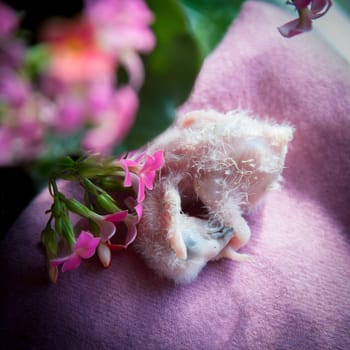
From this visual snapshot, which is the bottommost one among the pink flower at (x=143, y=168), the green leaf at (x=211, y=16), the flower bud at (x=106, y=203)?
the flower bud at (x=106, y=203)

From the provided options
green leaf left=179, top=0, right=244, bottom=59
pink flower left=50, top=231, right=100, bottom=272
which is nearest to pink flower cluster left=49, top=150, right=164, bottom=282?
pink flower left=50, top=231, right=100, bottom=272

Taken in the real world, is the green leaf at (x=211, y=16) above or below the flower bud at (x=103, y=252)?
above

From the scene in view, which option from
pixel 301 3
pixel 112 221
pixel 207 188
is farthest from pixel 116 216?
pixel 301 3

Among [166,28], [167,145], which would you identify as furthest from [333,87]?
[166,28]

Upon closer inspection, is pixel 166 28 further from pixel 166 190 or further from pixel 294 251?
pixel 294 251

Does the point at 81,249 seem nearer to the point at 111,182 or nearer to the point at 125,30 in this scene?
the point at 111,182

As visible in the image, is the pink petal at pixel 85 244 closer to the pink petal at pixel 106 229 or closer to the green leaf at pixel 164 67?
the pink petal at pixel 106 229

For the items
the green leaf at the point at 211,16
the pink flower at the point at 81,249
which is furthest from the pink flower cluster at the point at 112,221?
the green leaf at the point at 211,16
